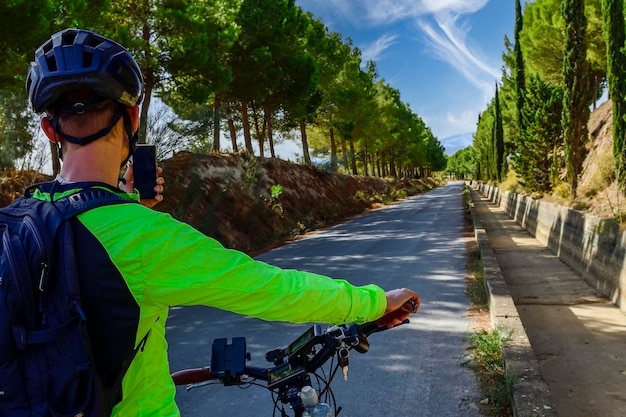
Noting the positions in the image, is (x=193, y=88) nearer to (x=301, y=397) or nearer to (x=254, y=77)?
(x=254, y=77)

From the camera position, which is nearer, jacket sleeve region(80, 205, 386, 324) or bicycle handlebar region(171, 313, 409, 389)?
jacket sleeve region(80, 205, 386, 324)

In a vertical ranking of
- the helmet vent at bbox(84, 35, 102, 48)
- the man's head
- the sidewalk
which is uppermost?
the helmet vent at bbox(84, 35, 102, 48)

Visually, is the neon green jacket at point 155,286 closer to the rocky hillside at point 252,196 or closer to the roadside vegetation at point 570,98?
the roadside vegetation at point 570,98

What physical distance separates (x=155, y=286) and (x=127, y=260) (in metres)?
0.09

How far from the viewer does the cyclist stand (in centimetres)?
112

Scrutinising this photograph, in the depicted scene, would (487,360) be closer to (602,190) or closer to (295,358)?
(295,358)

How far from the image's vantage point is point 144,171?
2129 mm

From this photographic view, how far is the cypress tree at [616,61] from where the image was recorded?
1398cm

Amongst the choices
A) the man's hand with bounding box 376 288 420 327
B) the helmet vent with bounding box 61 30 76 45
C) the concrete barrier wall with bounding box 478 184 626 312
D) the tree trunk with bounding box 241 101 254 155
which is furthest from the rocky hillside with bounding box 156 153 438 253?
the helmet vent with bounding box 61 30 76 45

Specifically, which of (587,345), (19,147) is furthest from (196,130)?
(587,345)

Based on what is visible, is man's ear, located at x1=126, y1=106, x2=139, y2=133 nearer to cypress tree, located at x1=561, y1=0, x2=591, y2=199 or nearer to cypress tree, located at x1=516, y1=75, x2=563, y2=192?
cypress tree, located at x1=561, y1=0, x2=591, y2=199

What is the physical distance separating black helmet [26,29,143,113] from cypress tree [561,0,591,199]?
1946 centimetres

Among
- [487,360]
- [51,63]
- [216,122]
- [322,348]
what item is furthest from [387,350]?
[216,122]

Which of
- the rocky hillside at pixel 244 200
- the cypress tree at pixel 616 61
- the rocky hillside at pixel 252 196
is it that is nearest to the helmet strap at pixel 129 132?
the rocky hillside at pixel 252 196
